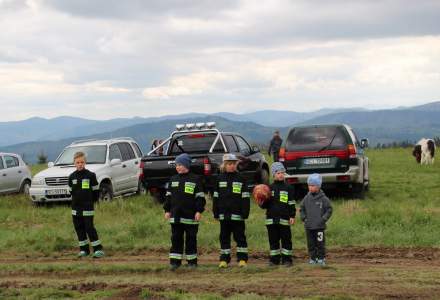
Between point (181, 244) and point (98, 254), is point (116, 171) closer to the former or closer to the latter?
point (98, 254)

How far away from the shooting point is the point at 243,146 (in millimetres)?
17688

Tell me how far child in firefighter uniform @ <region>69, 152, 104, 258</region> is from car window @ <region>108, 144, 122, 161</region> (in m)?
6.81

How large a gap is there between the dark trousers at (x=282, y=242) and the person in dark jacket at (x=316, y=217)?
28 centimetres

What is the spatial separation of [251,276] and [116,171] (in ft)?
31.9

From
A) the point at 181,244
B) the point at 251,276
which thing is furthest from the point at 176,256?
the point at 251,276

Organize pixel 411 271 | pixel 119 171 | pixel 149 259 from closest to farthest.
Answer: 1. pixel 411 271
2. pixel 149 259
3. pixel 119 171

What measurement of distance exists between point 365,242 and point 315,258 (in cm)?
218

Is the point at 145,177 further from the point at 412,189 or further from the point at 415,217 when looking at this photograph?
the point at 412,189

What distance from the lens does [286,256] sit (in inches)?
370

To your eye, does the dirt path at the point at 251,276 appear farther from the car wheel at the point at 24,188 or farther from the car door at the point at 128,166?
the car wheel at the point at 24,188

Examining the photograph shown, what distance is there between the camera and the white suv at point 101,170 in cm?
1683

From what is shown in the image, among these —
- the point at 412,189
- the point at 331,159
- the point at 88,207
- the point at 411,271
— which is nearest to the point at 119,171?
the point at 331,159

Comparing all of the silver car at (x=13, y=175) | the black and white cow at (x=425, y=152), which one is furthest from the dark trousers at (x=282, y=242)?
the black and white cow at (x=425, y=152)

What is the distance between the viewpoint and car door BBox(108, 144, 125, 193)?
1762 cm
